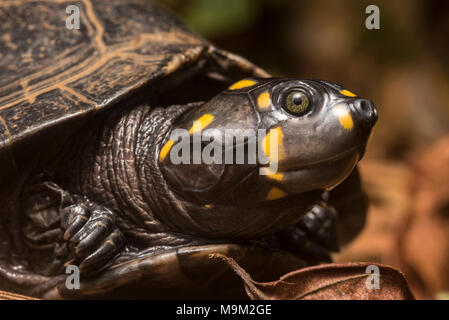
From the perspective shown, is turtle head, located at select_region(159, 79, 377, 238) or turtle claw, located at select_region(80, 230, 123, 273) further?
turtle claw, located at select_region(80, 230, 123, 273)

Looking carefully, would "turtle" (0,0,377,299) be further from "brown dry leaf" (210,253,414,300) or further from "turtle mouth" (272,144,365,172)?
"brown dry leaf" (210,253,414,300)

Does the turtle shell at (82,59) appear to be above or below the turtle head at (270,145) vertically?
above

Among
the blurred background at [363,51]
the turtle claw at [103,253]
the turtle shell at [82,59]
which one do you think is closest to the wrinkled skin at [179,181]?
the turtle claw at [103,253]

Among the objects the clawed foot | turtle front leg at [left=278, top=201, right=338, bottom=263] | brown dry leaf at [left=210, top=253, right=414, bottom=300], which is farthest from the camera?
turtle front leg at [left=278, top=201, right=338, bottom=263]

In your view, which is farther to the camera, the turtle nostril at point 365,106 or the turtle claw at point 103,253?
the turtle claw at point 103,253

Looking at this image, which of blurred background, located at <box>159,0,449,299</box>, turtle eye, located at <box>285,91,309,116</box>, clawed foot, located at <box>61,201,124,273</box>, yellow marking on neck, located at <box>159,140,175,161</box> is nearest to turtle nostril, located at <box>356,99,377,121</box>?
turtle eye, located at <box>285,91,309,116</box>

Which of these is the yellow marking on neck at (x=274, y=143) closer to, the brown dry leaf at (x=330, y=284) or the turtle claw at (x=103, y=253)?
the brown dry leaf at (x=330, y=284)

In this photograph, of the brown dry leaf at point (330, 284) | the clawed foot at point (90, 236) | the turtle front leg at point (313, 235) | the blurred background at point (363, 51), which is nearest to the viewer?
the brown dry leaf at point (330, 284)

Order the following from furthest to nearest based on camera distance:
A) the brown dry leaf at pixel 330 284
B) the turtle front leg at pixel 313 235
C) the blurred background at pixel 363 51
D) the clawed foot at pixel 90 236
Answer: the blurred background at pixel 363 51, the turtle front leg at pixel 313 235, the clawed foot at pixel 90 236, the brown dry leaf at pixel 330 284

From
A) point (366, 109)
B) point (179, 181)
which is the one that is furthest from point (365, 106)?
point (179, 181)
